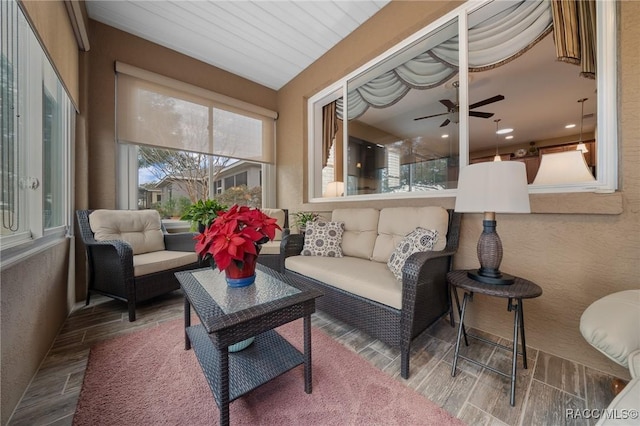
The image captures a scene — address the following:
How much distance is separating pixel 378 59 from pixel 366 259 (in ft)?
7.05

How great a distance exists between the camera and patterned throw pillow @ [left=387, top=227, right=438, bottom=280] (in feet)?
5.21

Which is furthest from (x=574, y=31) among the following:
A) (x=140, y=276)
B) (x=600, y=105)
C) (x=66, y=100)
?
(x=66, y=100)

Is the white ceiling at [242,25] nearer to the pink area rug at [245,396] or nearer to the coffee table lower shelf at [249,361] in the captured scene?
the coffee table lower shelf at [249,361]

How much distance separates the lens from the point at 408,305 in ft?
4.25

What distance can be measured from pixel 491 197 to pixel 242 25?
9.78ft

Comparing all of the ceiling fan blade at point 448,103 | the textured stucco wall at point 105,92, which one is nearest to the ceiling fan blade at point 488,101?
the ceiling fan blade at point 448,103

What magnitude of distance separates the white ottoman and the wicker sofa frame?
63 cm

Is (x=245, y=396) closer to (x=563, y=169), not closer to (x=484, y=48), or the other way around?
(x=563, y=169)

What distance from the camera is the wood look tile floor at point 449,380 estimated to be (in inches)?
42.3

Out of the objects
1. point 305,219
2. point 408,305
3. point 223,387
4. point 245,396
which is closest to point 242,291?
point 223,387

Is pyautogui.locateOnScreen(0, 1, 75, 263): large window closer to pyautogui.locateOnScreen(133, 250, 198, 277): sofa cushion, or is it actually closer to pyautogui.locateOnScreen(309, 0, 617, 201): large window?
pyautogui.locateOnScreen(133, 250, 198, 277): sofa cushion

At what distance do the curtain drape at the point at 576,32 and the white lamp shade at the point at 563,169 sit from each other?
476mm

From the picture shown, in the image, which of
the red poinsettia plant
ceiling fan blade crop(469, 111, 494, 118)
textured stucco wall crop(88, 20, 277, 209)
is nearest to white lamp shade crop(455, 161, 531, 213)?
ceiling fan blade crop(469, 111, 494, 118)

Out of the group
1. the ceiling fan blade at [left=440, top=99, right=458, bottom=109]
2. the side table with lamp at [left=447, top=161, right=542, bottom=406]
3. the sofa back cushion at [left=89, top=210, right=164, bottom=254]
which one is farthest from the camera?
the sofa back cushion at [left=89, top=210, right=164, bottom=254]
